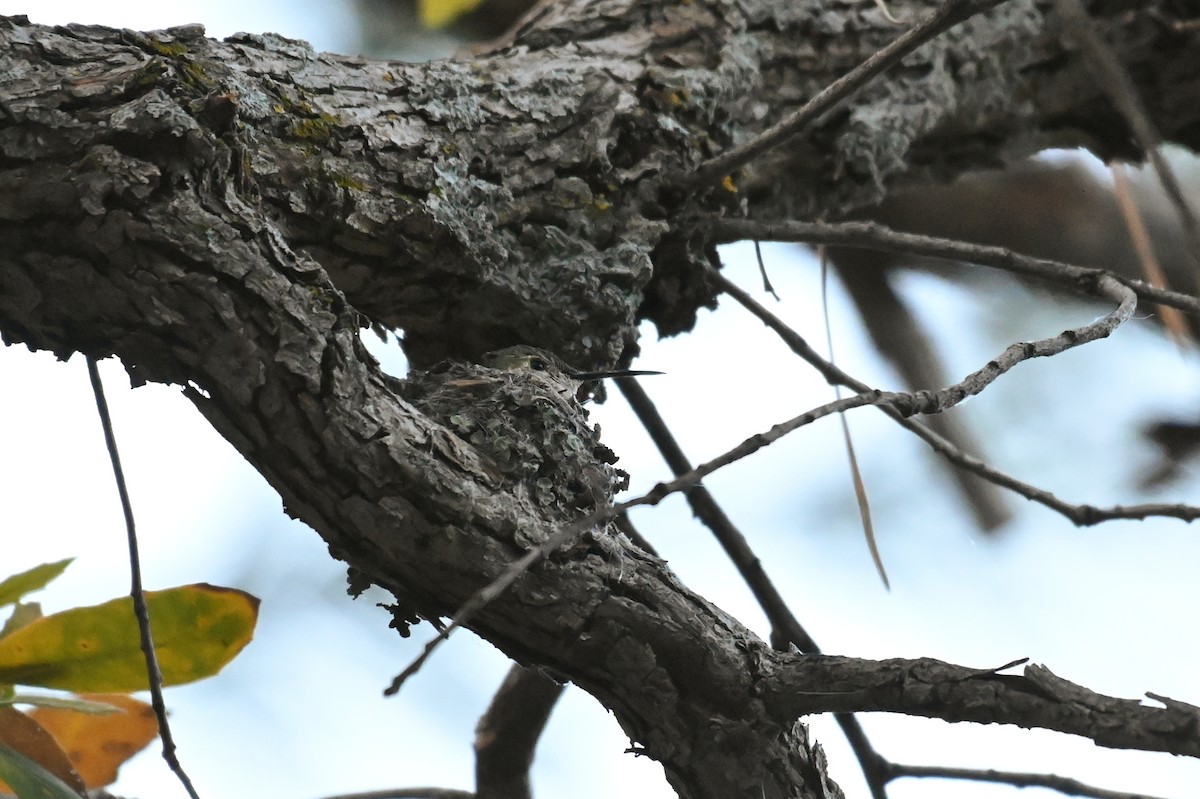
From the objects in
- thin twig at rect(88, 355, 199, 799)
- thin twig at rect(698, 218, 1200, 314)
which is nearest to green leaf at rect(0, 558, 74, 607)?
thin twig at rect(88, 355, 199, 799)

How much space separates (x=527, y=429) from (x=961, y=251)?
36cm

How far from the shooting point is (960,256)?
33.2 inches

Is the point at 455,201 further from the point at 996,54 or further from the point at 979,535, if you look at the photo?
the point at 979,535

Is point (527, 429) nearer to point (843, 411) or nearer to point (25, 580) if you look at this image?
point (843, 411)

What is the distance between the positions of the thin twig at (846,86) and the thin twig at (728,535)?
223mm

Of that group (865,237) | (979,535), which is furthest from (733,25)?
(979,535)

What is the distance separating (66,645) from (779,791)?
487 mm

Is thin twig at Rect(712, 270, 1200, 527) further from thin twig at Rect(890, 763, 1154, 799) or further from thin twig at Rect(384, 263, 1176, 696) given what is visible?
thin twig at Rect(890, 763, 1154, 799)

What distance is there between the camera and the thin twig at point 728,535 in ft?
3.17

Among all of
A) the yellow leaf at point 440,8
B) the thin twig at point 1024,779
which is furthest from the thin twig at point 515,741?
the yellow leaf at point 440,8

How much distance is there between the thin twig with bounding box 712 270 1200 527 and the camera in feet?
2.47

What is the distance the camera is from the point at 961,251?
32.9 inches

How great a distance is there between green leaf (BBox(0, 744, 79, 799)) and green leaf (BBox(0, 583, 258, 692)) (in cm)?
8

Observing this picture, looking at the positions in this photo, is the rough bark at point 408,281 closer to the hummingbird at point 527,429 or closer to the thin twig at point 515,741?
the hummingbird at point 527,429
